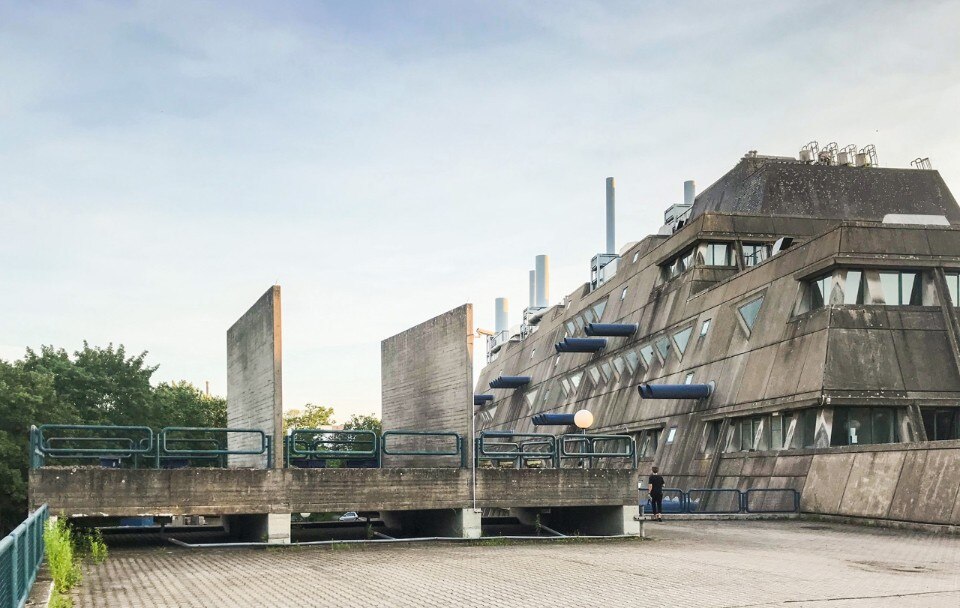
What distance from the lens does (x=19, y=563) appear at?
30.3 ft

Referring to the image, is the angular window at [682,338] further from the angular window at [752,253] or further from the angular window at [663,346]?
the angular window at [752,253]

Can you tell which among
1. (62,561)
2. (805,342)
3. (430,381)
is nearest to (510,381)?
(805,342)

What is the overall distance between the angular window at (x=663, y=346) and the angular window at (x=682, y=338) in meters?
0.85

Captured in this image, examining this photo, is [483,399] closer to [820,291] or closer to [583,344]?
[583,344]

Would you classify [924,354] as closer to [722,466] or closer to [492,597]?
[722,466]

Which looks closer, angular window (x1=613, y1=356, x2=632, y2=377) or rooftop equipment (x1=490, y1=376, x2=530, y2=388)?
angular window (x1=613, y1=356, x2=632, y2=377)

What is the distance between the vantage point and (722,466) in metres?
33.1

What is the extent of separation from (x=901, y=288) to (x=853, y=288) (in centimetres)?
165

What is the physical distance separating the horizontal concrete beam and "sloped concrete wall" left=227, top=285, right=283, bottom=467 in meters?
0.82

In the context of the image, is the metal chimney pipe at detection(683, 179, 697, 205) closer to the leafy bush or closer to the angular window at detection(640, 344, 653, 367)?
the angular window at detection(640, 344, 653, 367)

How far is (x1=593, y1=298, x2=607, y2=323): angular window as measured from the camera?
54969 mm

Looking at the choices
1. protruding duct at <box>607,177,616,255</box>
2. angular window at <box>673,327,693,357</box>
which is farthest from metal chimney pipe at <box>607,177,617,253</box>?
angular window at <box>673,327,693,357</box>

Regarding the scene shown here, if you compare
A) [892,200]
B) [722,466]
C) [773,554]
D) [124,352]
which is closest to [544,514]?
[773,554]

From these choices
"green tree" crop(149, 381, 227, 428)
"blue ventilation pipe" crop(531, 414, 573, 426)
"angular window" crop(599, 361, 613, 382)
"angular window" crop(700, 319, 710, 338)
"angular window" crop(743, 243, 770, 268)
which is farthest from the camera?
"green tree" crop(149, 381, 227, 428)
